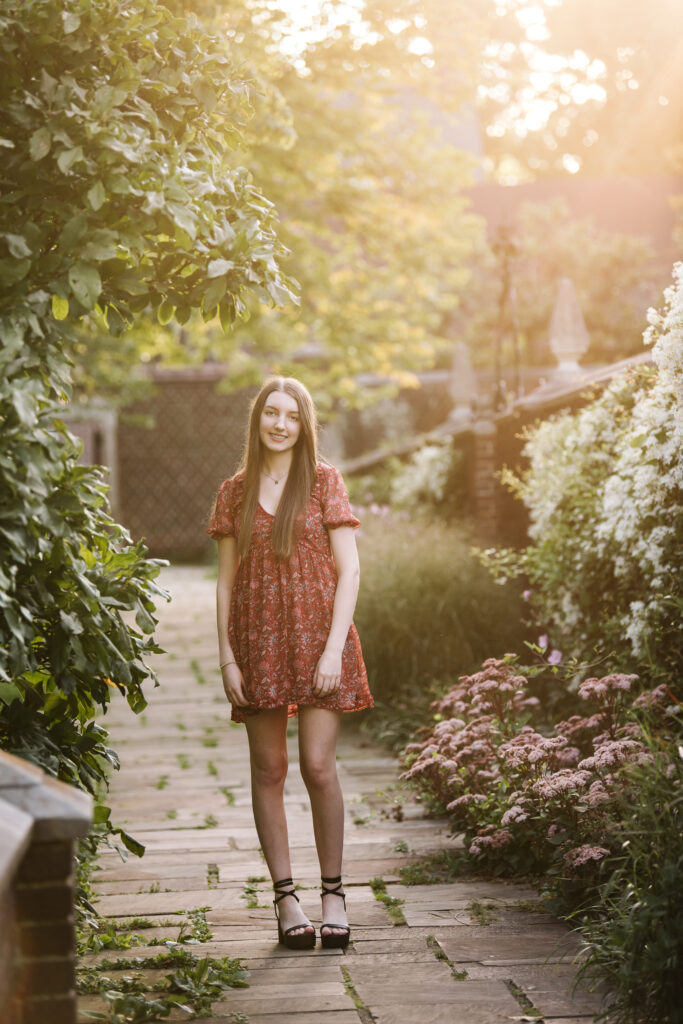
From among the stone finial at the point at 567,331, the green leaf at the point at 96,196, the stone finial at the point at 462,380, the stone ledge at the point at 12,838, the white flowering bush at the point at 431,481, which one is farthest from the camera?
the stone finial at the point at 462,380

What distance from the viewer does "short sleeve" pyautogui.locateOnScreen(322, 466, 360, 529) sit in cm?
367

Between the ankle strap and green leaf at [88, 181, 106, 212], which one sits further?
the ankle strap

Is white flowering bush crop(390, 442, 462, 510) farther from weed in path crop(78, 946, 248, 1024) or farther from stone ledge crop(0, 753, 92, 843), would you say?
stone ledge crop(0, 753, 92, 843)

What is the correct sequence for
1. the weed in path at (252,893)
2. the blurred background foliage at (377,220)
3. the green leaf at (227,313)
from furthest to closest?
the blurred background foliage at (377,220), the weed in path at (252,893), the green leaf at (227,313)

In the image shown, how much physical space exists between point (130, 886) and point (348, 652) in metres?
1.36

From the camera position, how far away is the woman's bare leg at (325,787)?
3572mm

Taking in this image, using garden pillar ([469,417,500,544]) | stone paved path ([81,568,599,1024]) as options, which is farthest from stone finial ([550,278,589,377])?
stone paved path ([81,568,599,1024])

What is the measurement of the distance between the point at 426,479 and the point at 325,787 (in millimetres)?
7810

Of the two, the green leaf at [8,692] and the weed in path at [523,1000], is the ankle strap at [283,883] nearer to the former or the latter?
the weed in path at [523,1000]

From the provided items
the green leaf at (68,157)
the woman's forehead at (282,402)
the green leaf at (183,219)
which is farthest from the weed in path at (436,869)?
the green leaf at (68,157)

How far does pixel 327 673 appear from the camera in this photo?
3496 mm

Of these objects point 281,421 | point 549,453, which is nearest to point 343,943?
point 281,421

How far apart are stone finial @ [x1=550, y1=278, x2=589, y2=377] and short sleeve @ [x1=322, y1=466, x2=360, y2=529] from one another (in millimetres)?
4992

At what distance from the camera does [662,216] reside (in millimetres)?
24391
